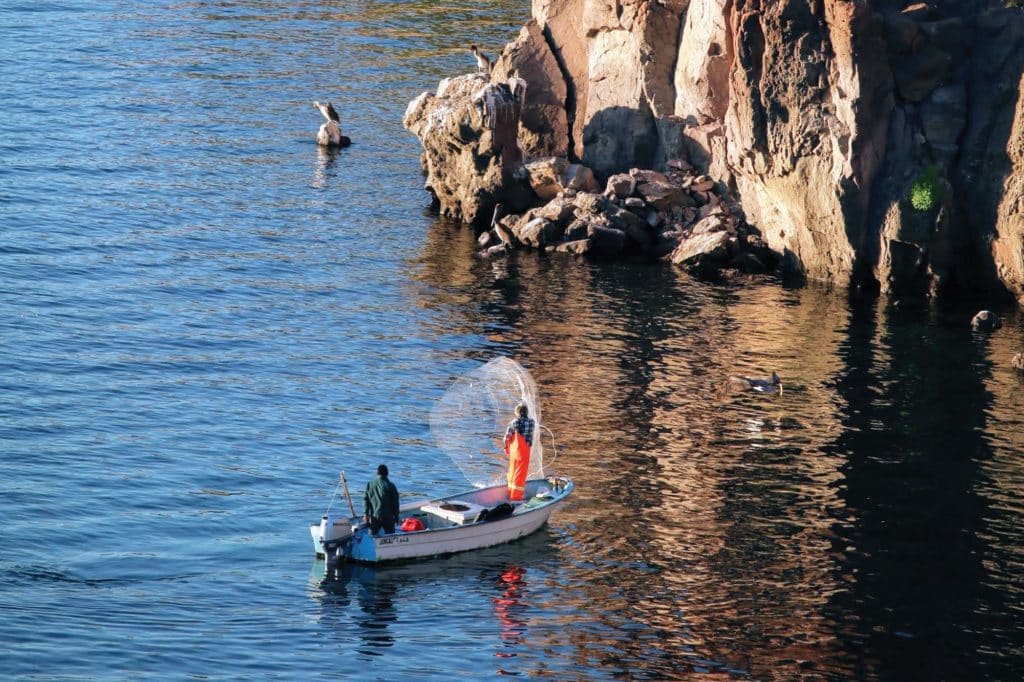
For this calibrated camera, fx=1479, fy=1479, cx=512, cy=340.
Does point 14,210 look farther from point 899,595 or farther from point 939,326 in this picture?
point 899,595

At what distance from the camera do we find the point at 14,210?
232 feet

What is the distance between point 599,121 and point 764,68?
1259cm

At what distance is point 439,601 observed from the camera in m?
36.6

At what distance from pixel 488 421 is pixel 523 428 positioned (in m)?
4.34

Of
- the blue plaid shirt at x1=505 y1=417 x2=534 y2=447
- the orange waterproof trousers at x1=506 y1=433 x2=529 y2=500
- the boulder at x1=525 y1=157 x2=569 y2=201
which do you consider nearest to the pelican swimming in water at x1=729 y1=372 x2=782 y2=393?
the blue plaid shirt at x1=505 y1=417 x2=534 y2=447

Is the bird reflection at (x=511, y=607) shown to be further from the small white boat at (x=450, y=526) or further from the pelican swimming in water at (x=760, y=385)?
the pelican swimming in water at (x=760, y=385)

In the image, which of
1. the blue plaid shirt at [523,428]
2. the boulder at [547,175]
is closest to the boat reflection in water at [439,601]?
the blue plaid shirt at [523,428]

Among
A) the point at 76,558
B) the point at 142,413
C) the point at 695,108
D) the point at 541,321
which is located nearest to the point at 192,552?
the point at 76,558

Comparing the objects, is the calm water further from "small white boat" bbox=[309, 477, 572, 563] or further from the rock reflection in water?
"small white boat" bbox=[309, 477, 572, 563]

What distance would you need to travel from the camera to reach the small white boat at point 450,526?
37.7 m

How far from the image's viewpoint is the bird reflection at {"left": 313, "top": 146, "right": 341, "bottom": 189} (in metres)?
79.9

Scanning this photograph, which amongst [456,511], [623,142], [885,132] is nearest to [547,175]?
[623,142]

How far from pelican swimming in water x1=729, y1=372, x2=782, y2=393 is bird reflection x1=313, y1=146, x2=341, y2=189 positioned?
3328 centimetres

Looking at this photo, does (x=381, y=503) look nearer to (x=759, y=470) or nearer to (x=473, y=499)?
(x=473, y=499)
